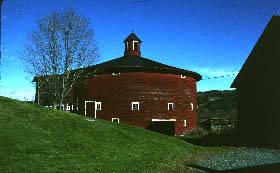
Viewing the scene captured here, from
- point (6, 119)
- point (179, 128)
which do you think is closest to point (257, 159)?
point (6, 119)

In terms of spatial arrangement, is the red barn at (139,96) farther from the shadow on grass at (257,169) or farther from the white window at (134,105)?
the shadow on grass at (257,169)

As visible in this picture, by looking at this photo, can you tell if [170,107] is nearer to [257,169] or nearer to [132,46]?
[132,46]

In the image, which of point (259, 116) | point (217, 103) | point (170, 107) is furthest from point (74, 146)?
point (217, 103)

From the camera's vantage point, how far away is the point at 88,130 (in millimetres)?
22609

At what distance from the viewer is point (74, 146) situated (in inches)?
709

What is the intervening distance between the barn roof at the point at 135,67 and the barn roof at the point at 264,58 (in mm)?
16772

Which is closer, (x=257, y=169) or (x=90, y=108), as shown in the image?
(x=257, y=169)

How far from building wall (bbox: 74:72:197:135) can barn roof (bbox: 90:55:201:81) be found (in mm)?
575

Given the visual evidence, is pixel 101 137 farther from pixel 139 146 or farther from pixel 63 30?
pixel 63 30

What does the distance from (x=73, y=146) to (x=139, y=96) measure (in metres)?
27.1

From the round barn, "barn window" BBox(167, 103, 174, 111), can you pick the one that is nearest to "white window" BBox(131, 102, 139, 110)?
the round barn

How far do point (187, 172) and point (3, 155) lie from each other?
753 cm

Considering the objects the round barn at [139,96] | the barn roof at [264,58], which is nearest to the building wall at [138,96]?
the round barn at [139,96]

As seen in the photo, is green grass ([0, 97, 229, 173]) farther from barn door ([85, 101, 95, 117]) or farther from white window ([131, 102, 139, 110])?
barn door ([85, 101, 95, 117])
